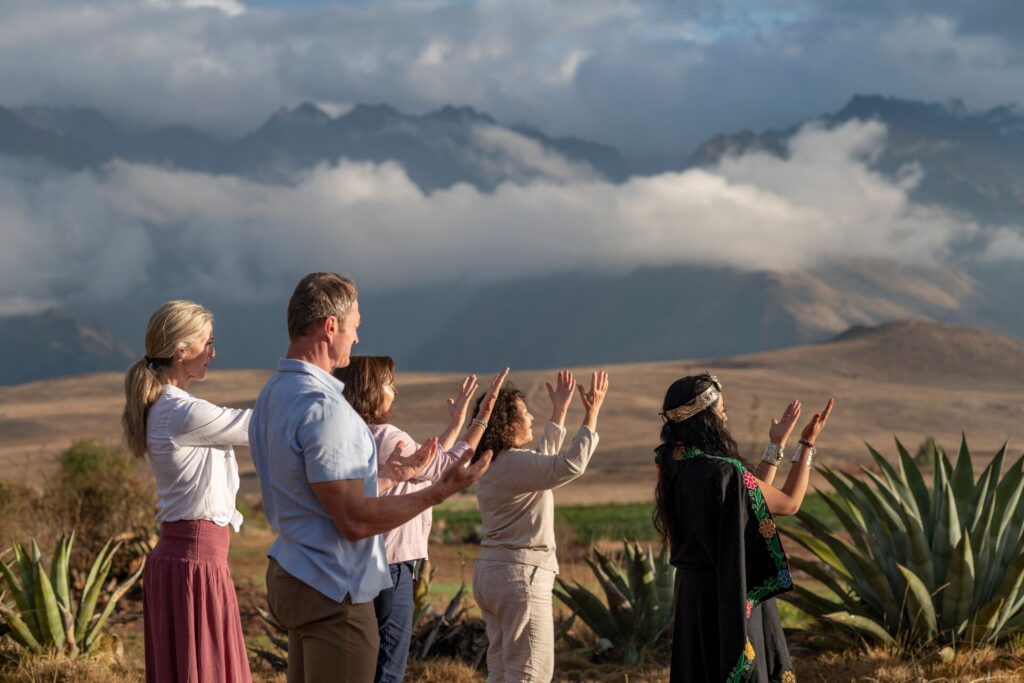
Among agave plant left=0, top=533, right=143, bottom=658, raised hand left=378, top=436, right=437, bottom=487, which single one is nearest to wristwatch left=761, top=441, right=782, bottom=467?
raised hand left=378, top=436, right=437, bottom=487

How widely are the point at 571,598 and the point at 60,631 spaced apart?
3172 mm

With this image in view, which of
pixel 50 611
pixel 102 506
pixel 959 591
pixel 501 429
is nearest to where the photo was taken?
pixel 501 429

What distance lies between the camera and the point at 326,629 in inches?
143

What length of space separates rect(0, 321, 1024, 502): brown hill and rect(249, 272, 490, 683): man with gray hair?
1687 inches

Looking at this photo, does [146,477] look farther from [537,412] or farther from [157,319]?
[537,412]

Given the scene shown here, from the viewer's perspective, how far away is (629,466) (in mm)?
59000

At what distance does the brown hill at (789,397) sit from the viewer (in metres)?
74.6

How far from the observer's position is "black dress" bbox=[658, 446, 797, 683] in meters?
4.48

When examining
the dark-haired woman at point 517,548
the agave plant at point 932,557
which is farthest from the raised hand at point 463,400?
the agave plant at point 932,557

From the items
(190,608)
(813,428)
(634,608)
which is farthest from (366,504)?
(634,608)

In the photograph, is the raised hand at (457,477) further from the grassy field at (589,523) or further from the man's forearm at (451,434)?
the grassy field at (589,523)

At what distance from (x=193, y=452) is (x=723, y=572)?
1.97m

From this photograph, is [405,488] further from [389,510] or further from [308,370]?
[389,510]

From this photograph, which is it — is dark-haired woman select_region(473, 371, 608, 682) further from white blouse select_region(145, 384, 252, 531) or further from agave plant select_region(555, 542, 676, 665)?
agave plant select_region(555, 542, 676, 665)
